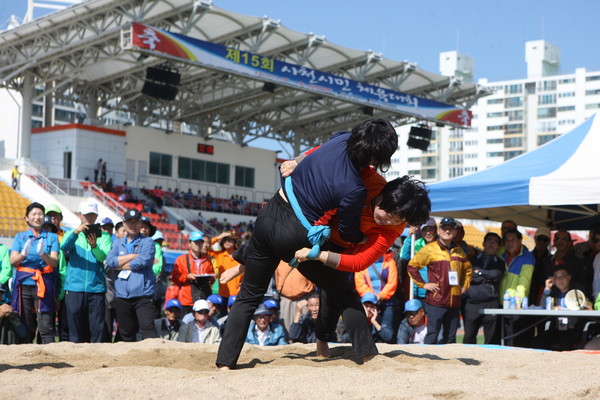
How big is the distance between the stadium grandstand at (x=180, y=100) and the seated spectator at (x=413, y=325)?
1530 centimetres

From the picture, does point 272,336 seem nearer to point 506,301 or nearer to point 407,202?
point 506,301

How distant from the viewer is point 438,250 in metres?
8.04

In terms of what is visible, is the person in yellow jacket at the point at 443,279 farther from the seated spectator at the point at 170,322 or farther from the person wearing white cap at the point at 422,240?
the seated spectator at the point at 170,322

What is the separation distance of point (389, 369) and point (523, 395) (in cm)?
94

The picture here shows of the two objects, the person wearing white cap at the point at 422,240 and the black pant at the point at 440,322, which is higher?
the person wearing white cap at the point at 422,240

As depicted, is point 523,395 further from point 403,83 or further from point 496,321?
point 403,83

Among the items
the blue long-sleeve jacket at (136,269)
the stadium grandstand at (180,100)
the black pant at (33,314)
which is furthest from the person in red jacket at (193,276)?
the stadium grandstand at (180,100)

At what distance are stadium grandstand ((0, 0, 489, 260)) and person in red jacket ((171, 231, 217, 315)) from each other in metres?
13.5

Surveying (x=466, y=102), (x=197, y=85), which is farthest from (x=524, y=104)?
(x=197, y=85)

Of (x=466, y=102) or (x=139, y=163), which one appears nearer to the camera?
(x=139, y=163)

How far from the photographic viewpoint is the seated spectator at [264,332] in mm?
7719

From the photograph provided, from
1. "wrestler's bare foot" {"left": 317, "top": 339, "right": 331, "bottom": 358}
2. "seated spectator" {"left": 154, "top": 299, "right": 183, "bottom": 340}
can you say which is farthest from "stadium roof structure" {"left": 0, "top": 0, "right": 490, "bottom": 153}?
"wrestler's bare foot" {"left": 317, "top": 339, "right": 331, "bottom": 358}

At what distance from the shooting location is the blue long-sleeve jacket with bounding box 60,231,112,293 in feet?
24.7

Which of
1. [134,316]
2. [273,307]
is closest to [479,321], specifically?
[273,307]
